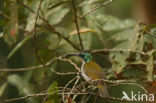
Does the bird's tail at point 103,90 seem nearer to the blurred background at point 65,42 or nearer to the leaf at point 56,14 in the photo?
the blurred background at point 65,42

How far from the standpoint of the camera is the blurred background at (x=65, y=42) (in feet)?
7.91

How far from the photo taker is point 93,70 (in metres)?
3.31

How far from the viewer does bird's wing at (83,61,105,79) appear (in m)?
3.07

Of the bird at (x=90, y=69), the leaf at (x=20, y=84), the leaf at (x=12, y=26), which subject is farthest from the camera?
the leaf at (x=20, y=84)

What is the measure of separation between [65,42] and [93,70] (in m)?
0.37

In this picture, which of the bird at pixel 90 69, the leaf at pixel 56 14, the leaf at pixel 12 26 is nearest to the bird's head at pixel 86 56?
the bird at pixel 90 69

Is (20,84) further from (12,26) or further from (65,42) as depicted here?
(12,26)

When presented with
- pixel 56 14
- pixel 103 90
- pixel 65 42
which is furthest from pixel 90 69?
pixel 103 90

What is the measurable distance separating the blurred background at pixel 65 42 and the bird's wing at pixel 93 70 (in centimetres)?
6

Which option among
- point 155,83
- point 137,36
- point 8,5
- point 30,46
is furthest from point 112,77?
point 30,46

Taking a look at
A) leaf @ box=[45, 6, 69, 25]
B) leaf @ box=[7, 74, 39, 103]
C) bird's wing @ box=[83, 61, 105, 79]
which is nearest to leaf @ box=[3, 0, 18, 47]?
leaf @ box=[45, 6, 69, 25]

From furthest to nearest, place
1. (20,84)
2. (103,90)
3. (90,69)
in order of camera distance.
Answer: (20,84)
(90,69)
(103,90)

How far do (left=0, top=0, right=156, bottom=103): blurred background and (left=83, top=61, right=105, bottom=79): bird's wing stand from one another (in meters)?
0.06

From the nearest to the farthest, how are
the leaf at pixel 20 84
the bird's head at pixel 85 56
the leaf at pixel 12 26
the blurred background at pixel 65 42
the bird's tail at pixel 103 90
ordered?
the blurred background at pixel 65 42
the bird's tail at pixel 103 90
the leaf at pixel 12 26
the bird's head at pixel 85 56
the leaf at pixel 20 84
